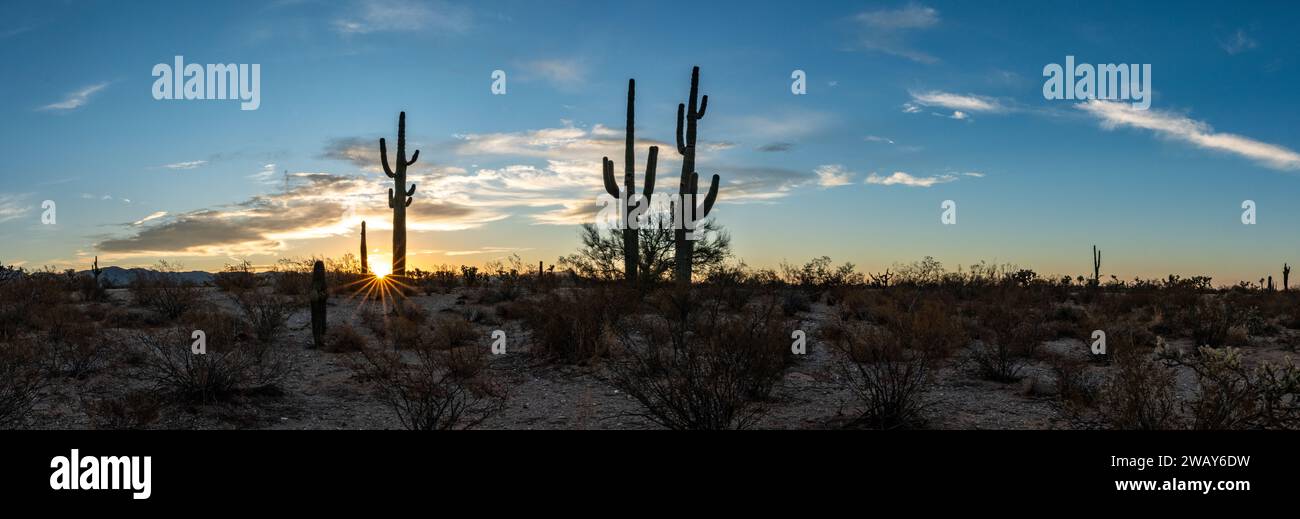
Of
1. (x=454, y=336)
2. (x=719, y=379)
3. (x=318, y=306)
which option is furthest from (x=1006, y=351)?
(x=318, y=306)

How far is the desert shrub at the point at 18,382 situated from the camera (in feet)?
27.4

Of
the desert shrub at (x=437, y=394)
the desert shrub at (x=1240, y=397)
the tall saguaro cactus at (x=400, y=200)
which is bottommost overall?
the desert shrub at (x=437, y=394)

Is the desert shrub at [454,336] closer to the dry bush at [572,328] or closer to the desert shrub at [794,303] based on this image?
the dry bush at [572,328]

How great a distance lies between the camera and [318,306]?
14.8 metres

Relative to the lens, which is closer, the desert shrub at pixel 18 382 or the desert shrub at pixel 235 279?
the desert shrub at pixel 18 382

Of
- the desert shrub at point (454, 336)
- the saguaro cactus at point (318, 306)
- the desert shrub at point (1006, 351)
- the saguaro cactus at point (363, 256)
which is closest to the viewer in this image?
the desert shrub at point (1006, 351)

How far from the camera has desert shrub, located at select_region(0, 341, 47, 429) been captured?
27.4ft

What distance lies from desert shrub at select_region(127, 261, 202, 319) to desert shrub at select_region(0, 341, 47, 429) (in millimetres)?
6810

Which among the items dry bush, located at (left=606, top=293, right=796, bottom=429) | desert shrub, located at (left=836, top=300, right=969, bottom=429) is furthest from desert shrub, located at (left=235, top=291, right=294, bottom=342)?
desert shrub, located at (left=836, top=300, right=969, bottom=429)

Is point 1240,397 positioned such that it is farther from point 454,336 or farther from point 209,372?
point 454,336

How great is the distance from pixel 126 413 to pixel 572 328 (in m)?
5.96

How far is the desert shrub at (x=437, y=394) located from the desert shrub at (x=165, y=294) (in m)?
8.95

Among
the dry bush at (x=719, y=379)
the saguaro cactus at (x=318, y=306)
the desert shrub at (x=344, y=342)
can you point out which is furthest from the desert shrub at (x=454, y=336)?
the dry bush at (x=719, y=379)
